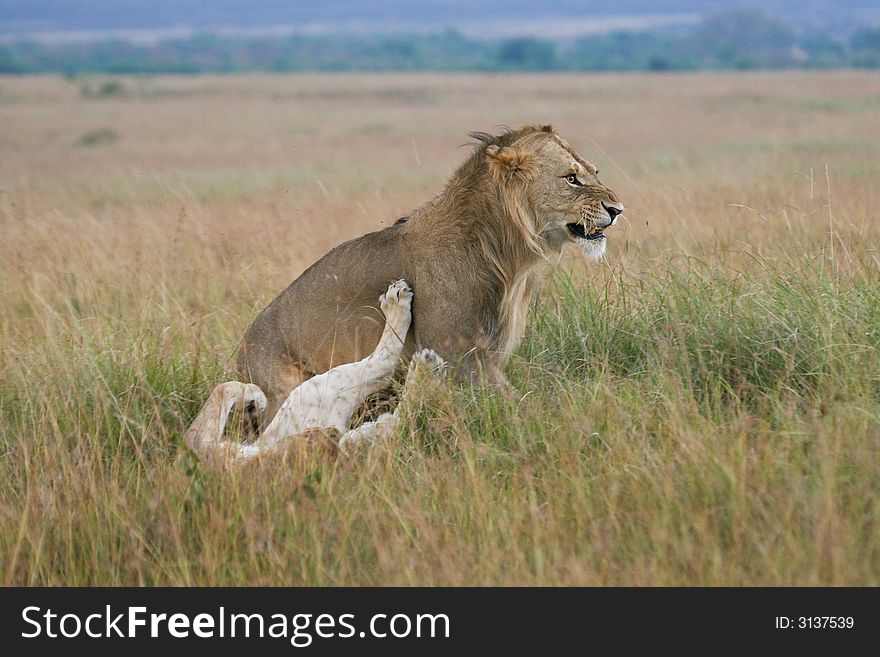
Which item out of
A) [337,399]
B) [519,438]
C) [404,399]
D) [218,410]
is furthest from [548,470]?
[218,410]

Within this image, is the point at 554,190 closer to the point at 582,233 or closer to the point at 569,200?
the point at 569,200

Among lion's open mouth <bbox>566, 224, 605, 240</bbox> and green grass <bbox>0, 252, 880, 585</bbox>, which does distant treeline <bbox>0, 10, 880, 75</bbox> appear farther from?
lion's open mouth <bbox>566, 224, 605, 240</bbox>

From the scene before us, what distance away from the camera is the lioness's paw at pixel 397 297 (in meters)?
4.88

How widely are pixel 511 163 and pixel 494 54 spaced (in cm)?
15554

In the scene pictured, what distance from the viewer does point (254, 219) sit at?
10.5 metres

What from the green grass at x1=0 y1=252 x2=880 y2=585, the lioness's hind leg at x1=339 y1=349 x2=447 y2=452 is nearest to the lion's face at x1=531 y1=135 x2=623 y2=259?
the green grass at x1=0 y1=252 x2=880 y2=585

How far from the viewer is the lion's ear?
4.86 meters

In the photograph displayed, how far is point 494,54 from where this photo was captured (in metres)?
156

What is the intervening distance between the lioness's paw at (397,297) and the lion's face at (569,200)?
0.64 meters

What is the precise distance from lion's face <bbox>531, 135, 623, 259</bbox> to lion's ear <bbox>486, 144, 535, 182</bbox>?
4cm

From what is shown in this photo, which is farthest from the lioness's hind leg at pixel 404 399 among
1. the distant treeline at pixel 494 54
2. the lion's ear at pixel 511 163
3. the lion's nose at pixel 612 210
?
the distant treeline at pixel 494 54
